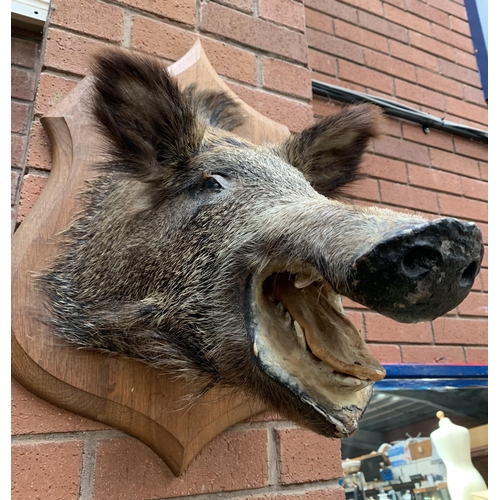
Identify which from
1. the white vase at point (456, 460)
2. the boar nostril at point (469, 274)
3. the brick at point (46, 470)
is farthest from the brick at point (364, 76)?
the brick at point (46, 470)

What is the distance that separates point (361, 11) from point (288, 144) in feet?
5.58

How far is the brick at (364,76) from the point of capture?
2.21 m

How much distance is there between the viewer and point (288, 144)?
1.10m

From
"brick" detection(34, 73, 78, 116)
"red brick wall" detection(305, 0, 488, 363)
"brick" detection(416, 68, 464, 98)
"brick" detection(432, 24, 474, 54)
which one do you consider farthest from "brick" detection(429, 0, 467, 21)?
"brick" detection(34, 73, 78, 116)

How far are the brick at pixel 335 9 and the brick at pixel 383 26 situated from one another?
5 centimetres

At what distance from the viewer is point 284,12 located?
155 centimetres

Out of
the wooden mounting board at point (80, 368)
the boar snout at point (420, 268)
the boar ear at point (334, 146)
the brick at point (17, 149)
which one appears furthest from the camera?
the brick at point (17, 149)

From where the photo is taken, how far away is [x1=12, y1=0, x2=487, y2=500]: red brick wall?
906 millimetres

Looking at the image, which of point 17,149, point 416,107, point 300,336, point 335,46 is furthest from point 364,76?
point 300,336

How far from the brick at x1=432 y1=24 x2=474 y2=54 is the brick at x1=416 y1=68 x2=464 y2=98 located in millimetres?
283

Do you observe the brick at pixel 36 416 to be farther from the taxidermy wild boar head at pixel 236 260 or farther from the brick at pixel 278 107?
the brick at pixel 278 107

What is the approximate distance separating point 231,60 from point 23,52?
2.09 ft

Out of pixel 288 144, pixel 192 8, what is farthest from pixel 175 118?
pixel 192 8

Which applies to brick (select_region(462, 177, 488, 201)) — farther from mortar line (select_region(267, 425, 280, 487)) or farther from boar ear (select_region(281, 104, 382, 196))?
mortar line (select_region(267, 425, 280, 487))
